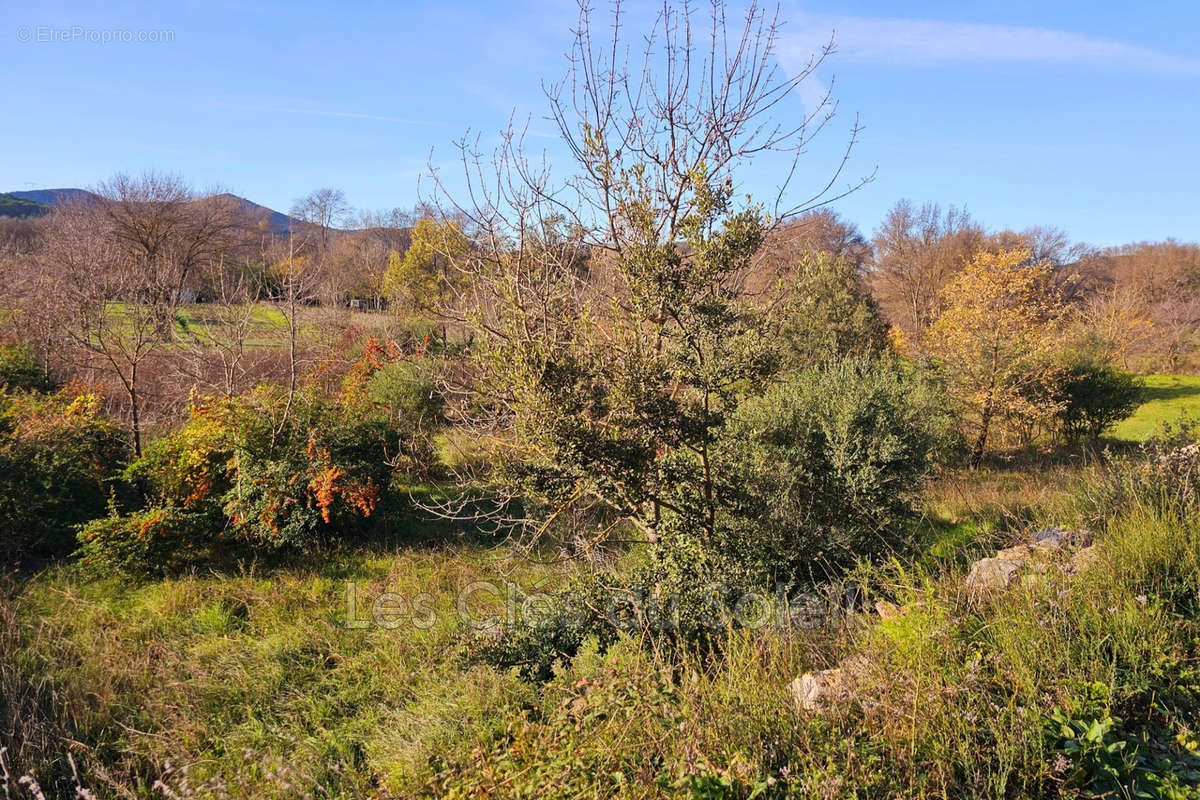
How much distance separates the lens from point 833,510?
6.35 m

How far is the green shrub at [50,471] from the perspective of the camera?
6695 mm

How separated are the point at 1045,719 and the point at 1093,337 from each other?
19.1 m

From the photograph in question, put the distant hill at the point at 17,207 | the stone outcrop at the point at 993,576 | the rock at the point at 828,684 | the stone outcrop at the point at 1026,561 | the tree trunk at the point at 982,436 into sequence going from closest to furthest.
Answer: the rock at the point at 828,684
the stone outcrop at the point at 993,576
the stone outcrop at the point at 1026,561
the tree trunk at the point at 982,436
the distant hill at the point at 17,207

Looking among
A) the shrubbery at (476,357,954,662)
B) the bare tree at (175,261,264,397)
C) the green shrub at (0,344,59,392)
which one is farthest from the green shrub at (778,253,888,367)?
the green shrub at (0,344,59,392)

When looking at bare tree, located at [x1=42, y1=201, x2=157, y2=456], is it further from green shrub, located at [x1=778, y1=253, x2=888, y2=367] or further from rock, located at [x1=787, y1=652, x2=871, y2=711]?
green shrub, located at [x1=778, y1=253, x2=888, y2=367]

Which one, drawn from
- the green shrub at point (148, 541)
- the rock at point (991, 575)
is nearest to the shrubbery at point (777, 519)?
the rock at point (991, 575)

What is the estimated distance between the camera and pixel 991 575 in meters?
3.93

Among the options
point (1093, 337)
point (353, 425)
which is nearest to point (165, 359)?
point (353, 425)

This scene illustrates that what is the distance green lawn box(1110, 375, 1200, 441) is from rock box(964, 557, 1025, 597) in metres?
14.6

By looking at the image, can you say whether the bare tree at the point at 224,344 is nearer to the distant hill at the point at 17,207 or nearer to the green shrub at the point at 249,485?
the green shrub at the point at 249,485

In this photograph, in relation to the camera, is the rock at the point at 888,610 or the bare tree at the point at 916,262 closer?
the rock at the point at 888,610

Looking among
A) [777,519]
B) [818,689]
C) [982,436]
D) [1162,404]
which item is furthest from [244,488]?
[1162,404]

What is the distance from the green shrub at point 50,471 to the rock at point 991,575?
8.34 m

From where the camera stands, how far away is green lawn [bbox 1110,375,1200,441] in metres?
17.7
